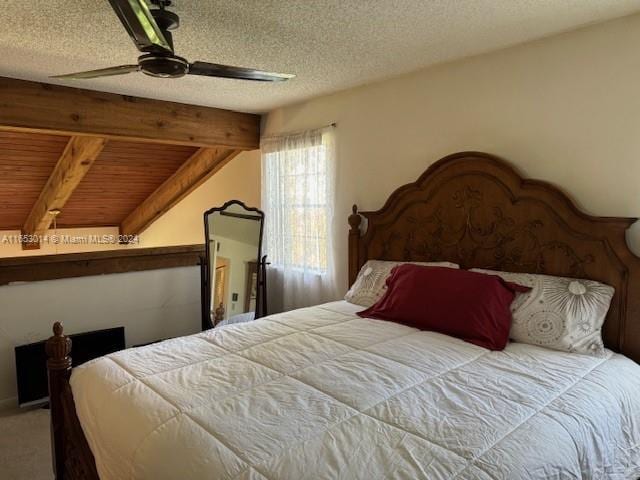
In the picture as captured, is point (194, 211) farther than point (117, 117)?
Yes

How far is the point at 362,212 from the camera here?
3334mm

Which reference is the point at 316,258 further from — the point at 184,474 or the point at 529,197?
the point at 184,474

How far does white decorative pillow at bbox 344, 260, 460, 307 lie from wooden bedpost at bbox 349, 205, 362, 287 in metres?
0.26

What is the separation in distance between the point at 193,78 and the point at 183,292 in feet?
6.28

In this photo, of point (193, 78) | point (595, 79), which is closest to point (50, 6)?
point (193, 78)

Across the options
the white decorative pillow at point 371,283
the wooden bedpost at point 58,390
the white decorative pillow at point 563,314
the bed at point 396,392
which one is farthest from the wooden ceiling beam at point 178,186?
the white decorative pillow at point 563,314

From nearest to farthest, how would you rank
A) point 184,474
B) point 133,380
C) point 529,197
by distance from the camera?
1. point 184,474
2. point 133,380
3. point 529,197

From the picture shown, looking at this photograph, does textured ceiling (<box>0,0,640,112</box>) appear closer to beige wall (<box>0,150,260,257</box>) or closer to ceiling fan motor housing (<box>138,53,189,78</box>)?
ceiling fan motor housing (<box>138,53,189,78</box>)

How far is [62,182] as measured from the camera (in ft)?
14.3

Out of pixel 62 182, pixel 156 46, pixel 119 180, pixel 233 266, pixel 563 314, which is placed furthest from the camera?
pixel 119 180

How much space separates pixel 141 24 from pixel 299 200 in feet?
8.07

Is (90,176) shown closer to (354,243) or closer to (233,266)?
(233,266)

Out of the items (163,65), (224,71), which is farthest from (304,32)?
(163,65)

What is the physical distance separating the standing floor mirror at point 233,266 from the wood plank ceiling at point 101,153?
757mm
